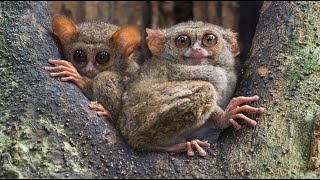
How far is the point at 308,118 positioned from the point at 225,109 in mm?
537

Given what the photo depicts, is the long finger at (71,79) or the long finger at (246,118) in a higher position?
the long finger at (71,79)

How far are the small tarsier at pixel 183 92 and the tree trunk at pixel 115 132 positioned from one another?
10 cm

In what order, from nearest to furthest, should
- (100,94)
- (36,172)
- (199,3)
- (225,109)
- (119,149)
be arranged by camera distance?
1. (36,172)
2. (119,149)
3. (225,109)
4. (100,94)
5. (199,3)

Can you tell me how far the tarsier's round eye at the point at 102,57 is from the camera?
4465 millimetres

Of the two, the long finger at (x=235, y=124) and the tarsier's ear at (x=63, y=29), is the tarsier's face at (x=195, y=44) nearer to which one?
the long finger at (x=235, y=124)

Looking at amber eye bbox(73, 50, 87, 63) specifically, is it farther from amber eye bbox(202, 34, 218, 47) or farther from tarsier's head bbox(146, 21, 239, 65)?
amber eye bbox(202, 34, 218, 47)

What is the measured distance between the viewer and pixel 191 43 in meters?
4.04

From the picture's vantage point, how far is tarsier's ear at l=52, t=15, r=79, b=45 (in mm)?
4273

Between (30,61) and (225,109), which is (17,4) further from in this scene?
(225,109)

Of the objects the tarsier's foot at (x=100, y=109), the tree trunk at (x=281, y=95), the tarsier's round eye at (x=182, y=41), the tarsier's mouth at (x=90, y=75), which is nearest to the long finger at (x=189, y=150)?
the tree trunk at (x=281, y=95)

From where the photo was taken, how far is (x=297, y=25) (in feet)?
13.3

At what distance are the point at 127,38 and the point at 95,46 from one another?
0.27 metres

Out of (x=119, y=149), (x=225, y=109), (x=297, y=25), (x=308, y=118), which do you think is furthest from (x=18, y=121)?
(x=297, y=25)

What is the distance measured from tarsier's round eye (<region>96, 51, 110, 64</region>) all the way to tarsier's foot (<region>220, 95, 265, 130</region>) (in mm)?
1243
